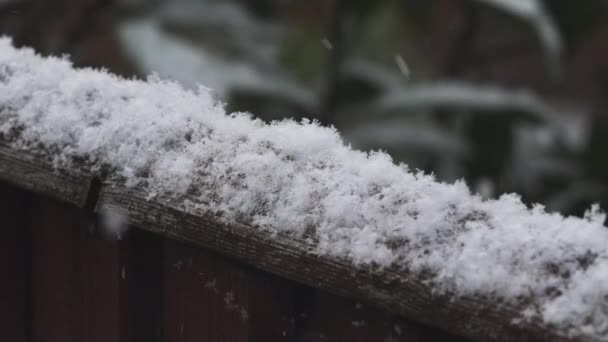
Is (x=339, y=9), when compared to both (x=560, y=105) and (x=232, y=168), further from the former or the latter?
(x=560, y=105)

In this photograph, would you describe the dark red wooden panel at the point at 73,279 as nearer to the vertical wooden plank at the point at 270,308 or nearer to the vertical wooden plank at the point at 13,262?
the vertical wooden plank at the point at 13,262

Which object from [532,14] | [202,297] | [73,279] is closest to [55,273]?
[73,279]

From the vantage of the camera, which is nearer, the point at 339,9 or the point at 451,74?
the point at 339,9

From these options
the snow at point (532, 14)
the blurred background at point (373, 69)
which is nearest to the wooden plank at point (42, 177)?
the blurred background at point (373, 69)

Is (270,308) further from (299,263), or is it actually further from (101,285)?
(101,285)

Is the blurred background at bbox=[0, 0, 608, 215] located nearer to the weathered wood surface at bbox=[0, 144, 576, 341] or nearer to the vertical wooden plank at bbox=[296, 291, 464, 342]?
the weathered wood surface at bbox=[0, 144, 576, 341]

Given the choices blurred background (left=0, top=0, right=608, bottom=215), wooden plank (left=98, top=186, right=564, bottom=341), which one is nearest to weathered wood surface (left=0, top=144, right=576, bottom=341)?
wooden plank (left=98, top=186, right=564, bottom=341)

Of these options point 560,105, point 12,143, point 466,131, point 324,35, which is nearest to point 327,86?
point 324,35

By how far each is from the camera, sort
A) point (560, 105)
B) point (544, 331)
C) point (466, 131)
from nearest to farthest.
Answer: point (544, 331)
point (466, 131)
point (560, 105)
